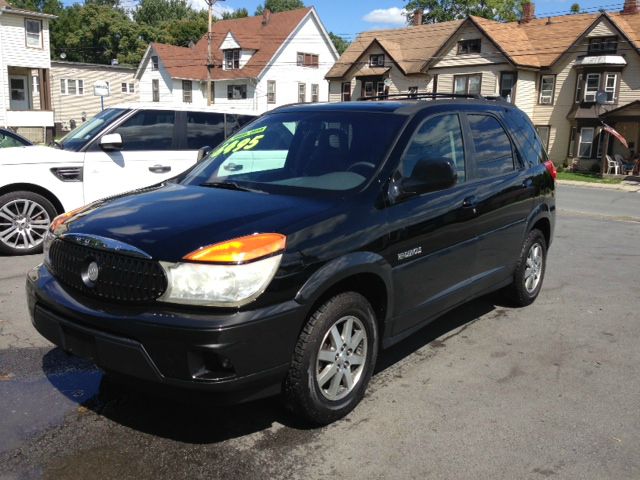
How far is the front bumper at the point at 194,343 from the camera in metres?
2.83

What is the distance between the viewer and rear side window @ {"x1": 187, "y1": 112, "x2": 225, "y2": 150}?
8.16 meters

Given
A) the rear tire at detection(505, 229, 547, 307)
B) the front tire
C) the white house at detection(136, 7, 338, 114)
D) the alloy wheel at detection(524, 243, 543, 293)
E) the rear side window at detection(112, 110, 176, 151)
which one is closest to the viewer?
the front tire

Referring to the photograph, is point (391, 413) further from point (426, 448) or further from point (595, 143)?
point (595, 143)

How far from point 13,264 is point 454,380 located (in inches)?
210

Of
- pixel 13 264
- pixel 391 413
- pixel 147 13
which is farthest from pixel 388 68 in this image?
pixel 147 13

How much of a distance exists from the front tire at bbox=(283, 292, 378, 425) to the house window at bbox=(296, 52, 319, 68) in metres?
46.6

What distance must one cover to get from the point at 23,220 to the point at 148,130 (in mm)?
1901

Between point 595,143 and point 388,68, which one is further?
point 388,68

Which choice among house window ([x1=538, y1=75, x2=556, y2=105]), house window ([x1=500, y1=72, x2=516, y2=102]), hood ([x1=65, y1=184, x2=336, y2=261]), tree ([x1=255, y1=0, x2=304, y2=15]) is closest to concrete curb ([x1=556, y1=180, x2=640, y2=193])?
house window ([x1=500, y1=72, x2=516, y2=102])

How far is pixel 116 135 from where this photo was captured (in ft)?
24.0

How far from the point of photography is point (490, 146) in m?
4.99

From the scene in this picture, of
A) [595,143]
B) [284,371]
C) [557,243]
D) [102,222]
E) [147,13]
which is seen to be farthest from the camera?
[147,13]

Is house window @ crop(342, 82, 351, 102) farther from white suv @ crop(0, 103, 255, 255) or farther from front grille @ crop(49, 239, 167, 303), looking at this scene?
front grille @ crop(49, 239, 167, 303)

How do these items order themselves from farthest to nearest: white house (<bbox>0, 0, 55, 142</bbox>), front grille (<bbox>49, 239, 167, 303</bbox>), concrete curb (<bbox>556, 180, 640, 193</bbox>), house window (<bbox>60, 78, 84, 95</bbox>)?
house window (<bbox>60, 78, 84, 95</bbox>) → white house (<bbox>0, 0, 55, 142</bbox>) → concrete curb (<bbox>556, 180, 640, 193</bbox>) → front grille (<bbox>49, 239, 167, 303</bbox>)
